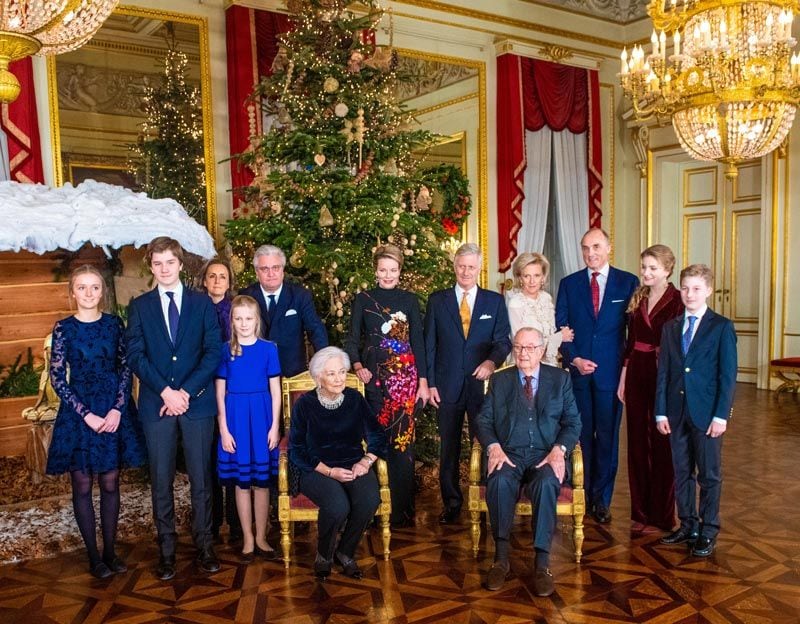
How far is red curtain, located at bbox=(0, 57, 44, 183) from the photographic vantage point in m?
6.30

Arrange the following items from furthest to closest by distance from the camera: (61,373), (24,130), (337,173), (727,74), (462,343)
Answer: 1. (24,130)
2. (727,74)
3. (337,173)
4. (462,343)
5. (61,373)

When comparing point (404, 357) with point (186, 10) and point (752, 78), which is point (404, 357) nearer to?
point (752, 78)

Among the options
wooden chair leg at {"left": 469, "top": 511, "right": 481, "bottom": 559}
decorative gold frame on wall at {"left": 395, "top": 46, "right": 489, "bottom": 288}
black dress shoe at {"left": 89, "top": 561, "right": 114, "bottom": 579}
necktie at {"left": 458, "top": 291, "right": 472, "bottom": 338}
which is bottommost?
black dress shoe at {"left": 89, "top": 561, "right": 114, "bottom": 579}

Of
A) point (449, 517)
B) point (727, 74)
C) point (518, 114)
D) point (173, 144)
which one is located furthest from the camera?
point (518, 114)

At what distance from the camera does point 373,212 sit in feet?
15.2

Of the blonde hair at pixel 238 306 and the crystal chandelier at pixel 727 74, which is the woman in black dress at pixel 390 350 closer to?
the blonde hair at pixel 238 306

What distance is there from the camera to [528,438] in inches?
141

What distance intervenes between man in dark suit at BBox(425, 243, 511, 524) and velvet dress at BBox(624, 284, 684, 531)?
0.70 metres

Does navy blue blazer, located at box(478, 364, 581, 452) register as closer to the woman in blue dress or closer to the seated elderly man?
the seated elderly man

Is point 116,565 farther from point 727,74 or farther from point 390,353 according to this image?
point 727,74

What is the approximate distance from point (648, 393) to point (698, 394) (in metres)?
0.40

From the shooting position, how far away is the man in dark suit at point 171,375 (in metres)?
3.54

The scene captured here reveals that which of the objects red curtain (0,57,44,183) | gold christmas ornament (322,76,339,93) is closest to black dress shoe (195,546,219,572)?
gold christmas ornament (322,76,339,93)

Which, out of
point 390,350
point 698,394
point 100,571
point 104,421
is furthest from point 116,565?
point 698,394
